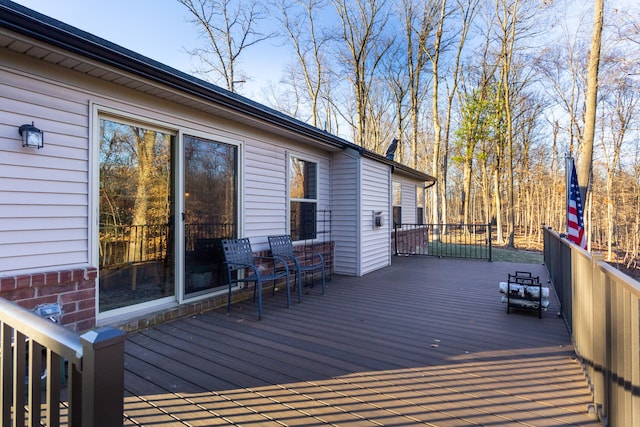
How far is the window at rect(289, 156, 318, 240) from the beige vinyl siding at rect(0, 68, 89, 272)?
3.04m

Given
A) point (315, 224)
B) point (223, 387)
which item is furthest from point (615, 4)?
point (223, 387)

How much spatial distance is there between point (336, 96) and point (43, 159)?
16.2 meters

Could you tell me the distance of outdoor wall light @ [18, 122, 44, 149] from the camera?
2.54m

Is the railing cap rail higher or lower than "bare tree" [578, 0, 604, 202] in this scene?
lower

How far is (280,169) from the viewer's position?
5246 millimetres

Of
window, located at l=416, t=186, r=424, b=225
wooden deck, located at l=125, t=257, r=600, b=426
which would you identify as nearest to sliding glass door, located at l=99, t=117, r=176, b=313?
wooden deck, located at l=125, t=257, r=600, b=426

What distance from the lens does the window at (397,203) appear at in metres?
9.60

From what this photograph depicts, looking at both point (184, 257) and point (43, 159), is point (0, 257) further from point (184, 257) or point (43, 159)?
point (184, 257)

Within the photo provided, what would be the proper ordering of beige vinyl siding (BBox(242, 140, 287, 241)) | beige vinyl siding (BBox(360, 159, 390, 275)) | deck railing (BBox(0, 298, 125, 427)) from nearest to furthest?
1. deck railing (BBox(0, 298, 125, 427))
2. beige vinyl siding (BBox(242, 140, 287, 241))
3. beige vinyl siding (BBox(360, 159, 390, 275))

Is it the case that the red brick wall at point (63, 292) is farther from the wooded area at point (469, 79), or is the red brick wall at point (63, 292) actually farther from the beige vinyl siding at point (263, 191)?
the wooded area at point (469, 79)

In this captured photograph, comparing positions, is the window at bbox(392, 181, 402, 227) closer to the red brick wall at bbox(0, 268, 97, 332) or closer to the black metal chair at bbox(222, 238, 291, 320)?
the black metal chair at bbox(222, 238, 291, 320)

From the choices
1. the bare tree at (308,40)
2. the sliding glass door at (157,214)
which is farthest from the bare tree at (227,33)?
the sliding glass door at (157,214)

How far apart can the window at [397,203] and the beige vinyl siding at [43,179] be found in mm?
7766

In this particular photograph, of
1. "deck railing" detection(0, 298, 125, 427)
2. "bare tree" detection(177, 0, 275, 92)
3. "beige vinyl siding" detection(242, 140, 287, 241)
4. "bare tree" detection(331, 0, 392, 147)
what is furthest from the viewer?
"bare tree" detection(331, 0, 392, 147)
